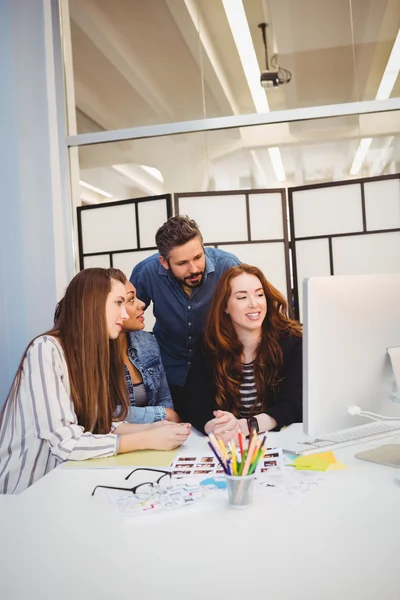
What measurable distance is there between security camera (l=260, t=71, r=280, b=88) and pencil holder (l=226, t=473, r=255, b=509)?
3.17 metres

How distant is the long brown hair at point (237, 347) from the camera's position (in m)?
2.21

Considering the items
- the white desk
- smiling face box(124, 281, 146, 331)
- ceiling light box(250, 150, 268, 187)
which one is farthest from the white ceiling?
the white desk

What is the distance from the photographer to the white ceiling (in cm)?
371

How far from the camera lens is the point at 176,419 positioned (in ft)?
7.68

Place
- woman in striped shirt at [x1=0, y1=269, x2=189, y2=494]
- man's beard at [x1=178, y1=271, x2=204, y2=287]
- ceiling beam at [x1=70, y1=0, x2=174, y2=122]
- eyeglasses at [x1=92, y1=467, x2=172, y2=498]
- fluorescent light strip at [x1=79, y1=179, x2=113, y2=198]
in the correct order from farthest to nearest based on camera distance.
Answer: fluorescent light strip at [x1=79, y1=179, x2=113, y2=198] → ceiling beam at [x1=70, y1=0, x2=174, y2=122] → man's beard at [x1=178, y1=271, x2=204, y2=287] → woman in striped shirt at [x1=0, y1=269, x2=189, y2=494] → eyeglasses at [x1=92, y1=467, x2=172, y2=498]

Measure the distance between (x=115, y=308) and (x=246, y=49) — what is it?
2.57 meters

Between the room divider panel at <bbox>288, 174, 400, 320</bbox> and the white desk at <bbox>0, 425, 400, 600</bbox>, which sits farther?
the room divider panel at <bbox>288, 174, 400, 320</bbox>

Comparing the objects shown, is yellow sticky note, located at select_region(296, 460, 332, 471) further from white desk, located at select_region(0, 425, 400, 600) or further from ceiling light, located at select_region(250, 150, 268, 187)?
ceiling light, located at select_region(250, 150, 268, 187)

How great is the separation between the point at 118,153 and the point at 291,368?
2380 mm

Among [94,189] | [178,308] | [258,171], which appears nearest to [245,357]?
[178,308]

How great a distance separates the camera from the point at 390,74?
3.67 m

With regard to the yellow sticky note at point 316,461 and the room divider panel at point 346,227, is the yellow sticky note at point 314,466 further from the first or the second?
the room divider panel at point 346,227

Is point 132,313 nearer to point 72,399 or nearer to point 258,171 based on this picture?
point 72,399

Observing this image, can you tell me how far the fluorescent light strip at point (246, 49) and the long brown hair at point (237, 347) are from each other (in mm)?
1828
